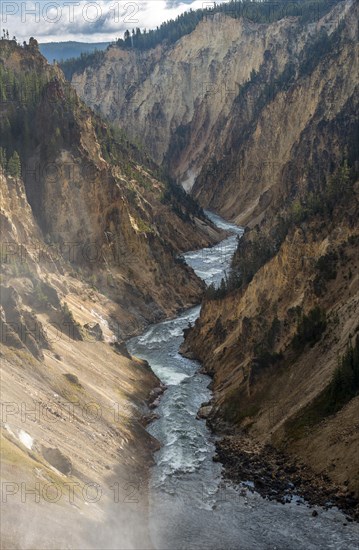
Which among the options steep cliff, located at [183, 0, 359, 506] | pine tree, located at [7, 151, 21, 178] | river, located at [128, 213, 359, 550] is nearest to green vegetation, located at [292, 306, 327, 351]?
steep cliff, located at [183, 0, 359, 506]

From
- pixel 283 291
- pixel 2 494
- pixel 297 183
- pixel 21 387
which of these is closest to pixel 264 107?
pixel 297 183

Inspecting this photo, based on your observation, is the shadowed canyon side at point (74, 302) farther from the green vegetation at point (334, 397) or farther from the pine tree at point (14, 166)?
the green vegetation at point (334, 397)

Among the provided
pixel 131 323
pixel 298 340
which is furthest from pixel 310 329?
pixel 131 323

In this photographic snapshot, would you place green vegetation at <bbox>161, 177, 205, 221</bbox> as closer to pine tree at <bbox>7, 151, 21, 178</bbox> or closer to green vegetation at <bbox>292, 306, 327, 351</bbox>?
pine tree at <bbox>7, 151, 21, 178</bbox>

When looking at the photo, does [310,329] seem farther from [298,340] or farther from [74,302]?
[74,302]

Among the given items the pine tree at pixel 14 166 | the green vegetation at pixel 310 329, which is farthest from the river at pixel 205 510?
the pine tree at pixel 14 166

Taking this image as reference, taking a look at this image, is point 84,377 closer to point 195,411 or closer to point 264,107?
point 195,411

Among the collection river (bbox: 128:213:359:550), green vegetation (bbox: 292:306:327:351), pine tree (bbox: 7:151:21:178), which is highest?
green vegetation (bbox: 292:306:327:351)
